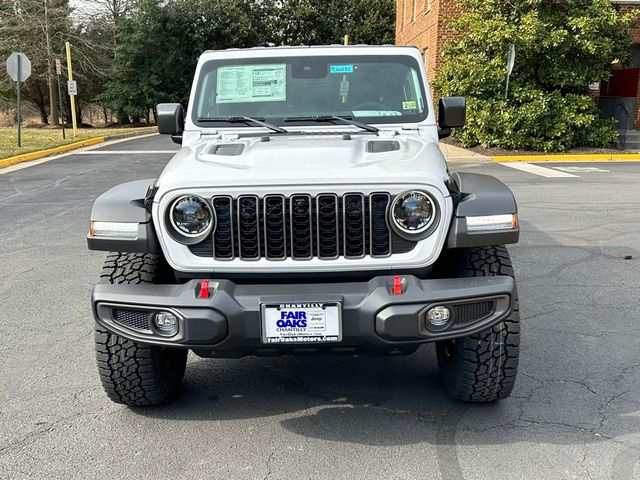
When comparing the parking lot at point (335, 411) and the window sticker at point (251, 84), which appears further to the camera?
the window sticker at point (251, 84)

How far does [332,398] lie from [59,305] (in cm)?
263

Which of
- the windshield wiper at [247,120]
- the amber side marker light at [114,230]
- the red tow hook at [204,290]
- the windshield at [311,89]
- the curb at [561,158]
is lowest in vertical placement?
the curb at [561,158]

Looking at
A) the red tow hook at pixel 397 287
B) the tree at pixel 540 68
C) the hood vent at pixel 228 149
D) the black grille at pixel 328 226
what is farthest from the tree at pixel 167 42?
the red tow hook at pixel 397 287

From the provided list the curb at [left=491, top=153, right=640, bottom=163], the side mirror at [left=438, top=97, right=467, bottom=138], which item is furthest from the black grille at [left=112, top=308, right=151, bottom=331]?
the curb at [left=491, top=153, right=640, bottom=163]

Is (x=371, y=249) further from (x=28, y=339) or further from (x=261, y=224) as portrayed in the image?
(x=28, y=339)

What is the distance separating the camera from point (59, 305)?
521 centimetres

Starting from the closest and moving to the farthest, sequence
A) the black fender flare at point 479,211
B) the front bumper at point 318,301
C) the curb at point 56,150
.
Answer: the front bumper at point 318,301 → the black fender flare at point 479,211 → the curb at point 56,150

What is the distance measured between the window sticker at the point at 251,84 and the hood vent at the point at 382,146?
0.89 m

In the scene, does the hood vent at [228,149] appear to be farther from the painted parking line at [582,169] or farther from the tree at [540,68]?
the tree at [540,68]

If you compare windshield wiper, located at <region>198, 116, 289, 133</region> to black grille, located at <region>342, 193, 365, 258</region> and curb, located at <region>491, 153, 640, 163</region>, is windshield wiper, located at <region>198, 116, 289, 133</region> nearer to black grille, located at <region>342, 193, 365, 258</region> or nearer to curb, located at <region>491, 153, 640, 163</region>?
black grille, located at <region>342, 193, 365, 258</region>

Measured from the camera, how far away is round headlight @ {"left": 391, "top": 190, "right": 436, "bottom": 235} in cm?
301

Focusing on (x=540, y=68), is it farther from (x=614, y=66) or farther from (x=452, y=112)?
(x=452, y=112)

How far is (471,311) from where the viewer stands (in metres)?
2.95

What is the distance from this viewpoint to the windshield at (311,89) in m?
4.25
